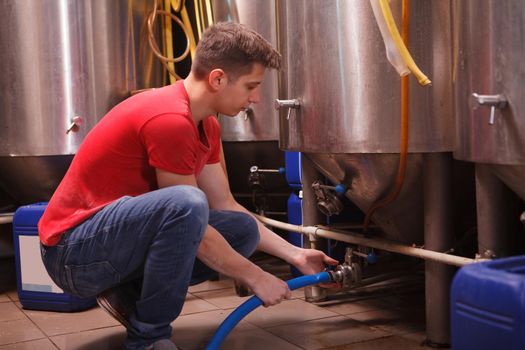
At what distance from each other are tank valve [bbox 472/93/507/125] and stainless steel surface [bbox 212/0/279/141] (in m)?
1.09

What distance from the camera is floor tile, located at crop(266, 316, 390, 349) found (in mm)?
1652

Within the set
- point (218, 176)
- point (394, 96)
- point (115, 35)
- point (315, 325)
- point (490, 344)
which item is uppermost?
point (115, 35)

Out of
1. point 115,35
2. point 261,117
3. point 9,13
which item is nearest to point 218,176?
point 261,117

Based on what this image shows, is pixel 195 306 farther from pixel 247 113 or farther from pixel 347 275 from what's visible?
pixel 247 113

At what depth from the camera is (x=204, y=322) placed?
1.84m

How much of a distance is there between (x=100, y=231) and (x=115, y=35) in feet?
3.30

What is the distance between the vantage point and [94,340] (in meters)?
1.71

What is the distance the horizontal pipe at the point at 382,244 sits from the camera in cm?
151

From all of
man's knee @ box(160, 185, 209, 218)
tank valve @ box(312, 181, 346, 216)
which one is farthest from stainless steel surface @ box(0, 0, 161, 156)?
man's knee @ box(160, 185, 209, 218)

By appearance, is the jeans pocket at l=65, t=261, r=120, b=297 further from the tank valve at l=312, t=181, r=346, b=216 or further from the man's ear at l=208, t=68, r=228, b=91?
the tank valve at l=312, t=181, r=346, b=216

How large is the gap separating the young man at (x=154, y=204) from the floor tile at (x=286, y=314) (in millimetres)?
392

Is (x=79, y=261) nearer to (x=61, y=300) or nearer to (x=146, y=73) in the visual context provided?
→ (x=61, y=300)

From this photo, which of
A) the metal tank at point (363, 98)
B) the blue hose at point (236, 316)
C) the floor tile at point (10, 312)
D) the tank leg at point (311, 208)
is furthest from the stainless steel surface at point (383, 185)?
the floor tile at point (10, 312)

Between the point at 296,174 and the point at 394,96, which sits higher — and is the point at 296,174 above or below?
below
